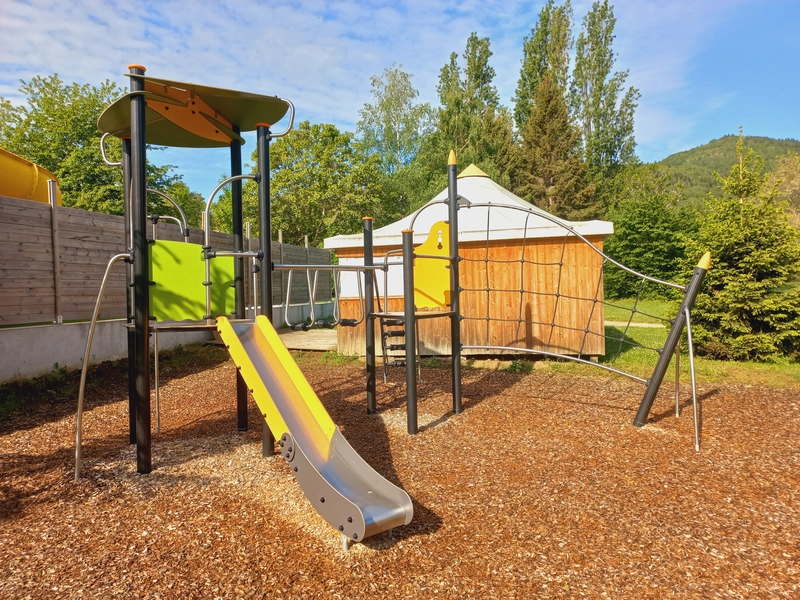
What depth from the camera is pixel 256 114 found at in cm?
384

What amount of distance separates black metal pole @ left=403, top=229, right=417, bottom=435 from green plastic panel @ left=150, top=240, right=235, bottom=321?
1493 mm

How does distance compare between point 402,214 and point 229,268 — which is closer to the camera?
point 229,268

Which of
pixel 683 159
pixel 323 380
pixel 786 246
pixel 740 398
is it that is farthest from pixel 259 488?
pixel 683 159

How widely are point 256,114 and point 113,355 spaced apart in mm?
5006

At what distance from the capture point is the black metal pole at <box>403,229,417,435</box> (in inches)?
159

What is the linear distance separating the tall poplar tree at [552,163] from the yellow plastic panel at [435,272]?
2375 cm

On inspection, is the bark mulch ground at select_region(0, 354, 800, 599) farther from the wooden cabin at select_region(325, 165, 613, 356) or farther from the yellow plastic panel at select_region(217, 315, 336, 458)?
the wooden cabin at select_region(325, 165, 613, 356)

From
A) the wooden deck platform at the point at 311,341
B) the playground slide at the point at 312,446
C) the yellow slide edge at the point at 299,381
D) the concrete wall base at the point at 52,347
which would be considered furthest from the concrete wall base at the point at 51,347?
the yellow slide edge at the point at 299,381

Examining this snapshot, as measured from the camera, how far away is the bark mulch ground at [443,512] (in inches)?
83.1

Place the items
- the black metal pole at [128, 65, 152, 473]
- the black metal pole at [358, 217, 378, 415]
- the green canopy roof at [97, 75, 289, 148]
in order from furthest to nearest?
the black metal pole at [358, 217, 378, 415]
the green canopy roof at [97, 75, 289, 148]
the black metal pole at [128, 65, 152, 473]

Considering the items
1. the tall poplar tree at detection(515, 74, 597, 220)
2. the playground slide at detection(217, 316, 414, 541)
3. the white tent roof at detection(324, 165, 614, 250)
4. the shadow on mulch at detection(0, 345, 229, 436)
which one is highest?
the tall poplar tree at detection(515, 74, 597, 220)

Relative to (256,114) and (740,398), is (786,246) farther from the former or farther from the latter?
(256,114)

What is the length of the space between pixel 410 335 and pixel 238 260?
150 cm

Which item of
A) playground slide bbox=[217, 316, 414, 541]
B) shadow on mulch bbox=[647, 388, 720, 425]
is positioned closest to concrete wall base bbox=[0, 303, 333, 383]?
playground slide bbox=[217, 316, 414, 541]
